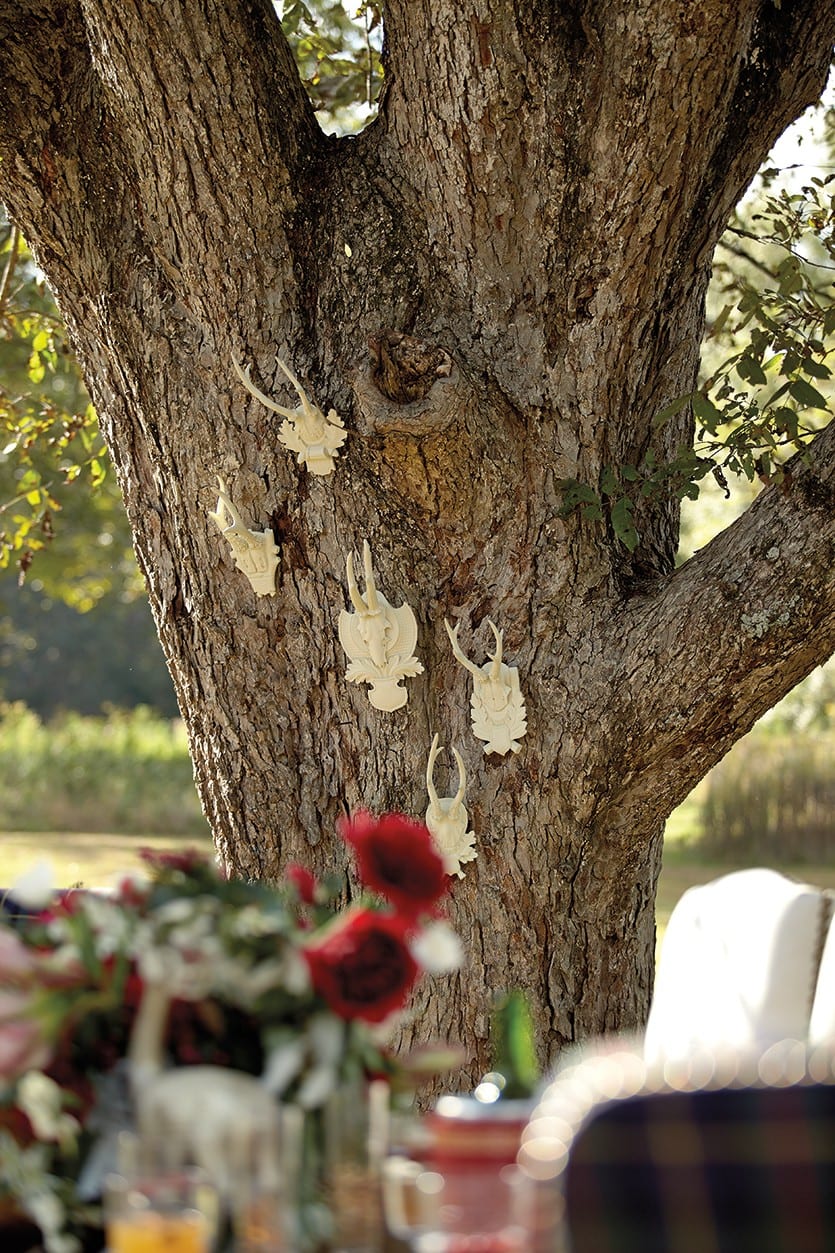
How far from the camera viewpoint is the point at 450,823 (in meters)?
3.16

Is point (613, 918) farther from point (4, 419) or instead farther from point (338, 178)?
point (4, 419)

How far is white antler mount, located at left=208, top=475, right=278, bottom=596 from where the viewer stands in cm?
322

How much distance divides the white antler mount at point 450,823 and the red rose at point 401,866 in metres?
1.71

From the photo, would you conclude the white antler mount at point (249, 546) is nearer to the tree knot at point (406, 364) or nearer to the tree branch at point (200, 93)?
the tree knot at point (406, 364)

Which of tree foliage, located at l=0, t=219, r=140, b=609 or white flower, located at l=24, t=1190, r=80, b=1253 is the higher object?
tree foliage, located at l=0, t=219, r=140, b=609

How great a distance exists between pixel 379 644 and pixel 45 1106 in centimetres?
190

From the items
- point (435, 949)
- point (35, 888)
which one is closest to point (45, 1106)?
point (35, 888)

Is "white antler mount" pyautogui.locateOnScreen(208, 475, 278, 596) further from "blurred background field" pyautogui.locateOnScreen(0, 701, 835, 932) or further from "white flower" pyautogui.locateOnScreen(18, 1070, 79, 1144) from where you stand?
"blurred background field" pyautogui.locateOnScreen(0, 701, 835, 932)

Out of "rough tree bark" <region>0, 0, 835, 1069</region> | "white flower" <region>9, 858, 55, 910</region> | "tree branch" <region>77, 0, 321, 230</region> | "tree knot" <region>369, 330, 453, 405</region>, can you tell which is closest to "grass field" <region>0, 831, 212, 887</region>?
"rough tree bark" <region>0, 0, 835, 1069</region>

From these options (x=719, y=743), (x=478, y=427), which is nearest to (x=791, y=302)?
(x=478, y=427)

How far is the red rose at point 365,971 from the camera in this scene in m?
1.37

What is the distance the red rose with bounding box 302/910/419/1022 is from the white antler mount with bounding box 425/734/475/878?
1.75m

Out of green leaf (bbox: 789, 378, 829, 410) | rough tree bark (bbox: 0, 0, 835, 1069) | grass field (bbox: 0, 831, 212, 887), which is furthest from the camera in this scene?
grass field (bbox: 0, 831, 212, 887)

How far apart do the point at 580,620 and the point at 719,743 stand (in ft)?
1.32
